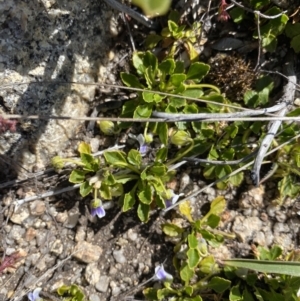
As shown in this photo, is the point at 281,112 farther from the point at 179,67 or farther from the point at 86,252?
the point at 86,252

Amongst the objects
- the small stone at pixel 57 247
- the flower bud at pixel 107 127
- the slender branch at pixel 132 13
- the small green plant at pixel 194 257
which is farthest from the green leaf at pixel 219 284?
the slender branch at pixel 132 13

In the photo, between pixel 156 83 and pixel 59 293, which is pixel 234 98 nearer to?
pixel 156 83

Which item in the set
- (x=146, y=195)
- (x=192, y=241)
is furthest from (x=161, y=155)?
(x=192, y=241)

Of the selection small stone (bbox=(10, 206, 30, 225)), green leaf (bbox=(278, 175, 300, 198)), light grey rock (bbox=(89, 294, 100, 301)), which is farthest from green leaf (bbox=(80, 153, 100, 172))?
green leaf (bbox=(278, 175, 300, 198))

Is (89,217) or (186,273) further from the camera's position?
(89,217)

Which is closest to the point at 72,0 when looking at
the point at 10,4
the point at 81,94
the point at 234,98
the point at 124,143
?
the point at 10,4
